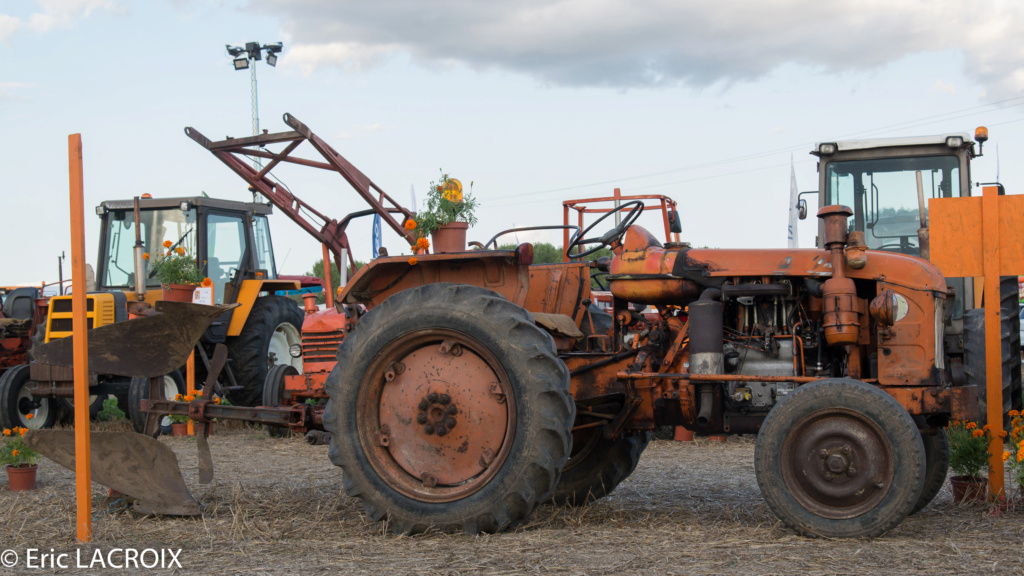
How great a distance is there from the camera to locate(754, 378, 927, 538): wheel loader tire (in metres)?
3.82

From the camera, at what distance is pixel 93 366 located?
16.3 feet

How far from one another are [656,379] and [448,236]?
1.44 meters

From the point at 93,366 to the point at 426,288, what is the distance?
196 centimetres

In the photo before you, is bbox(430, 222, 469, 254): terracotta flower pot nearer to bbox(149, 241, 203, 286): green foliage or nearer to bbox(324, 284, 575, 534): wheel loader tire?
bbox(324, 284, 575, 534): wheel loader tire

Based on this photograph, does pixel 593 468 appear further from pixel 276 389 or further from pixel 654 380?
pixel 276 389

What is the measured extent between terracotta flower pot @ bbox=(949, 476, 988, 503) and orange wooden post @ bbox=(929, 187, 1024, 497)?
28cm

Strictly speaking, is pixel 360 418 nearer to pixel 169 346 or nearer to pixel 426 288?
pixel 426 288

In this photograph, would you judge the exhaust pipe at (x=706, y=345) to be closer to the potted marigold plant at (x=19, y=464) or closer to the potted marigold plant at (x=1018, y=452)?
the potted marigold plant at (x=1018, y=452)

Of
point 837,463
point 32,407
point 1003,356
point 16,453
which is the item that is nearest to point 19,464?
point 16,453

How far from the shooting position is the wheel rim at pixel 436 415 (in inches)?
169

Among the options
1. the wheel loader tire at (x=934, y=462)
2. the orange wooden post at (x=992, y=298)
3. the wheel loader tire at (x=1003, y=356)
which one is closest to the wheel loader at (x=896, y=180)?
the wheel loader tire at (x=1003, y=356)

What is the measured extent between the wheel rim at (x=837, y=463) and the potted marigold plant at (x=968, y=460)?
1.33m

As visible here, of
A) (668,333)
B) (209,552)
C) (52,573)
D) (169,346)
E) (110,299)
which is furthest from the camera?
(110,299)

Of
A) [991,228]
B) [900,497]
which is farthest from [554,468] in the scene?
[991,228]
